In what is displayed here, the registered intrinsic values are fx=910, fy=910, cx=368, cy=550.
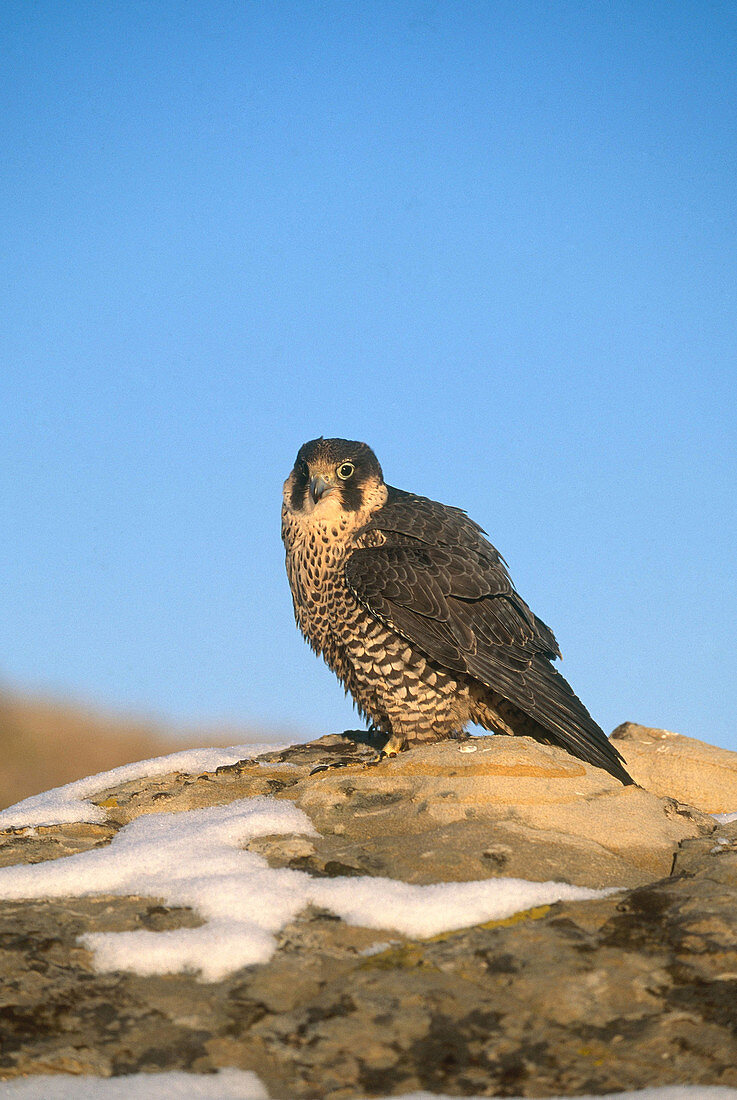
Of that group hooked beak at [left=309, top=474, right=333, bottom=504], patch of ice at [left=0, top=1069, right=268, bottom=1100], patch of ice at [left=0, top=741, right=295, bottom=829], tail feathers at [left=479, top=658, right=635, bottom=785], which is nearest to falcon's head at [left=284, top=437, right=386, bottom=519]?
hooked beak at [left=309, top=474, right=333, bottom=504]

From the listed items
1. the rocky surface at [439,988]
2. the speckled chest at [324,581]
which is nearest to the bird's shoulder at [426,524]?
the speckled chest at [324,581]

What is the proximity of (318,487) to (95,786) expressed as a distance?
2092 millimetres

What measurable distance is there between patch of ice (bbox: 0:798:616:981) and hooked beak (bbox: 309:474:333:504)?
2.09 metres

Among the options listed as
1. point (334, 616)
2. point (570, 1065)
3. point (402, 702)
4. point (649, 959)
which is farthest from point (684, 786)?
point (570, 1065)

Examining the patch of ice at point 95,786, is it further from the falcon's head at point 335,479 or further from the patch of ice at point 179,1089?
the patch of ice at point 179,1089

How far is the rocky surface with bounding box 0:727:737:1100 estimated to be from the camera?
208 centimetres

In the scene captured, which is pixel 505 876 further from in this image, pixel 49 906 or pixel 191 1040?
pixel 49 906

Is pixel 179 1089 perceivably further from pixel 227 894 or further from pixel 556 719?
pixel 556 719

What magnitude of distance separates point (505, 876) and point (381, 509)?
9.07 ft

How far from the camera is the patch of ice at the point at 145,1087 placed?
201 centimetres

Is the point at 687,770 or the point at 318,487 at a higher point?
the point at 318,487

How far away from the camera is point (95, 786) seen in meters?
5.10

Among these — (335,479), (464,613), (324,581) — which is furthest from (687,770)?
(335,479)

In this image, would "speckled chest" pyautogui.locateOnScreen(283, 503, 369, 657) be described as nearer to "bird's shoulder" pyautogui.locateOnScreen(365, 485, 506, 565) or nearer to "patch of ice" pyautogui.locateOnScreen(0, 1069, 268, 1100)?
"bird's shoulder" pyautogui.locateOnScreen(365, 485, 506, 565)
